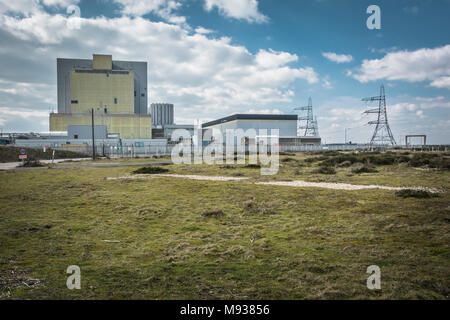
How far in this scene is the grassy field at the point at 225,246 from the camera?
490 centimetres

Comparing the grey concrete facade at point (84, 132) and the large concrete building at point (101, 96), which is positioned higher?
the large concrete building at point (101, 96)

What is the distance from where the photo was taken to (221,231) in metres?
8.72

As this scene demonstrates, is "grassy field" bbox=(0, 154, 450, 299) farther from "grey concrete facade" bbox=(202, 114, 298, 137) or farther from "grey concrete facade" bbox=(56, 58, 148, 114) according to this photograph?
"grey concrete facade" bbox=(56, 58, 148, 114)

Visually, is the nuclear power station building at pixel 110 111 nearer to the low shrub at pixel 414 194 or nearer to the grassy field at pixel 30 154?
the grassy field at pixel 30 154

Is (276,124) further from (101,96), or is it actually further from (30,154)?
(30,154)

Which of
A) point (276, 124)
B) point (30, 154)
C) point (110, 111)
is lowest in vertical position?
point (30, 154)

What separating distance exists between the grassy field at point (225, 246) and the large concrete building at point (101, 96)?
80.6 m

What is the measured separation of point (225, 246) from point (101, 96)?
99212 millimetres

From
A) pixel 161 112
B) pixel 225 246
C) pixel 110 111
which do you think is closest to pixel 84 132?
pixel 110 111


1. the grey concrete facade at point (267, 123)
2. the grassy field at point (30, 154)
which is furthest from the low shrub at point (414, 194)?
the grey concrete facade at point (267, 123)

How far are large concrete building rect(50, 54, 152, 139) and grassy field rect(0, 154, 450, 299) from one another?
80.6 meters

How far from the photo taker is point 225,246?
727 centimetres
